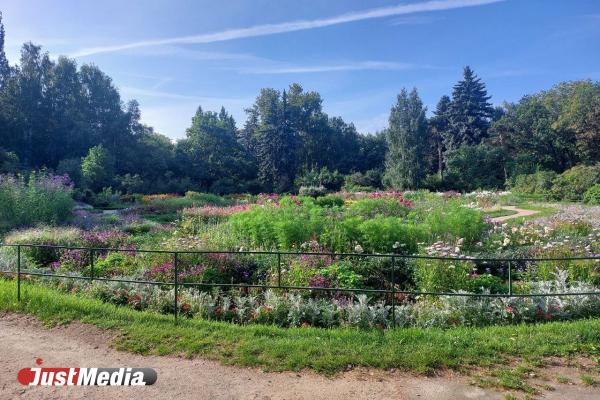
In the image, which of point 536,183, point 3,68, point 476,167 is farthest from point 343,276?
point 3,68

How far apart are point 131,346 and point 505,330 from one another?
166 inches

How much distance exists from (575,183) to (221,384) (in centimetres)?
2832

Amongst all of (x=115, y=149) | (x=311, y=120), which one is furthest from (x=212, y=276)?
(x=311, y=120)

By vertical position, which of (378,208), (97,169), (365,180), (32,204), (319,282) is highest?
(97,169)

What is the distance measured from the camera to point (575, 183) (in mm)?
24938

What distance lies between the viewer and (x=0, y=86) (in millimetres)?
39250

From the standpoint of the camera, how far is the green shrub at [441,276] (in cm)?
597

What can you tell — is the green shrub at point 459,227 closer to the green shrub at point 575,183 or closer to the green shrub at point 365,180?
the green shrub at point 575,183

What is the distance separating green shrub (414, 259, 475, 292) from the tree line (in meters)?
28.4

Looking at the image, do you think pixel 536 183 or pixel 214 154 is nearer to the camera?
pixel 536 183

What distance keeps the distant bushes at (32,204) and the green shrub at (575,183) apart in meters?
26.8

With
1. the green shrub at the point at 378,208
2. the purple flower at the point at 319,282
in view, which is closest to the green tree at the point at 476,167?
the green shrub at the point at 378,208

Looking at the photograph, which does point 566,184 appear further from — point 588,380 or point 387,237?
point 588,380

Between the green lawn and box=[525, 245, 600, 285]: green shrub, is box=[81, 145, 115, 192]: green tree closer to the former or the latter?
the green lawn
